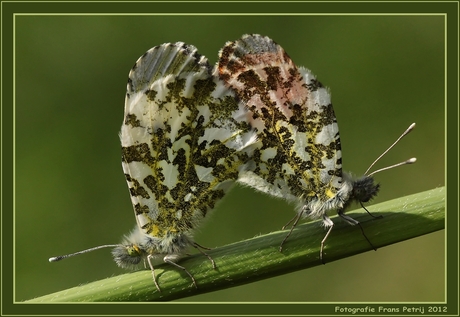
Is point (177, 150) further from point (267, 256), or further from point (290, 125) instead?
point (267, 256)

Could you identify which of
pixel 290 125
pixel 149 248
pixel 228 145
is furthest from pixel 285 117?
pixel 149 248

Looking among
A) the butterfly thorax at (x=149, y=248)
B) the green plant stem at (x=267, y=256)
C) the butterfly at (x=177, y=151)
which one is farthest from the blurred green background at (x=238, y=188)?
the green plant stem at (x=267, y=256)

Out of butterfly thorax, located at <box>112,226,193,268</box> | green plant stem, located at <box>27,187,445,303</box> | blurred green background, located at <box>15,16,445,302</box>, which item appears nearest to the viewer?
green plant stem, located at <box>27,187,445,303</box>

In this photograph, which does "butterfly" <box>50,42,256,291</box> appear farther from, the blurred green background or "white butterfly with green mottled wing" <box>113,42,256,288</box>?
the blurred green background

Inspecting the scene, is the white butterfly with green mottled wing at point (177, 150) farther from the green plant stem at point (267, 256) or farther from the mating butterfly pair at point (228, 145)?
the green plant stem at point (267, 256)

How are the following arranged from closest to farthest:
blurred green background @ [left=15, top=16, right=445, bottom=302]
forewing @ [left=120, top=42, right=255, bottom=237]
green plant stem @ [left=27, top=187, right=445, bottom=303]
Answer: green plant stem @ [left=27, top=187, right=445, bottom=303], forewing @ [left=120, top=42, right=255, bottom=237], blurred green background @ [left=15, top=16, right=445, bottom=302]

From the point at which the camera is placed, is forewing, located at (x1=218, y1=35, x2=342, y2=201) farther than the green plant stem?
Yes

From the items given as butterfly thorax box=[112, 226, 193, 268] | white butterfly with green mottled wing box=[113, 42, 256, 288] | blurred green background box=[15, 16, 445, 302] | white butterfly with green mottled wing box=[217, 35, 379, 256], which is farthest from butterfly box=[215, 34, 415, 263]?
blurred green background box=[15, 16, 445, 302]
